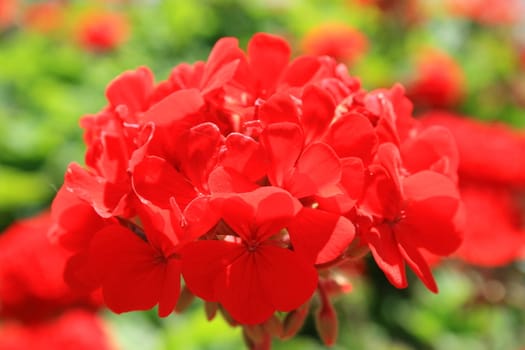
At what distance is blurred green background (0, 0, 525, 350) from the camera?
1.80 m

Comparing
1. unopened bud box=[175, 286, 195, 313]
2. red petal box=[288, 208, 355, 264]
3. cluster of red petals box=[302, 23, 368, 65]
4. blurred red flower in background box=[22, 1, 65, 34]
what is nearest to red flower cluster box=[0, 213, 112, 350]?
unopened bud box=[175, 286, 195, 313]

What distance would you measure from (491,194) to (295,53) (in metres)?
1.39

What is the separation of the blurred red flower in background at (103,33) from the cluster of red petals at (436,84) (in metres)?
1.30

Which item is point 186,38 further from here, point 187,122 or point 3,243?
point 187,122

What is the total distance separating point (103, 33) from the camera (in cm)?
304

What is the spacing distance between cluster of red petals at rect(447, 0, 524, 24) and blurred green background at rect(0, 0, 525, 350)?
0.02 meters

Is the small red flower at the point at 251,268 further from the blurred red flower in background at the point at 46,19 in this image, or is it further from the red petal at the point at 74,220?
the blurred red flower in background at the point at 46,19

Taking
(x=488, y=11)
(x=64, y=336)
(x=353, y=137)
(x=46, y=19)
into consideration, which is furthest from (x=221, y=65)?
(x=46, y=19)

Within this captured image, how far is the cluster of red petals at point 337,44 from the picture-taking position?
8.70ft

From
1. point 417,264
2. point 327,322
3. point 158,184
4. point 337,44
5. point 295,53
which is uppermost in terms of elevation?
point 158,184

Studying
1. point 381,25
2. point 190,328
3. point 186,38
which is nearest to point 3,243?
point 190,328

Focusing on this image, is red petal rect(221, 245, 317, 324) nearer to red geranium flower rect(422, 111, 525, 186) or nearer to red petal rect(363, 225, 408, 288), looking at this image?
red petal rect(363, 225, 408, 288)

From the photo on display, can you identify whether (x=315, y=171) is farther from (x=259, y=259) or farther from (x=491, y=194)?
(x=491, y=194)

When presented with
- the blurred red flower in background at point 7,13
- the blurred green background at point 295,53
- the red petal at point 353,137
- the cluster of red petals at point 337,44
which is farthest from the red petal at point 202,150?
the blurred red flower in background at point 7,13
